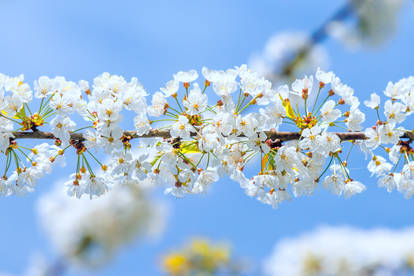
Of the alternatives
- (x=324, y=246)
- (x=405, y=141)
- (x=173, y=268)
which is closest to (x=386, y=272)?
(x=324, y=246)

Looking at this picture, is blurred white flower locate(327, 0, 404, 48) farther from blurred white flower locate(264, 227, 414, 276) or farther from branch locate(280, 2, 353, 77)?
blurred white flower locate(264, 227, 414, 276)

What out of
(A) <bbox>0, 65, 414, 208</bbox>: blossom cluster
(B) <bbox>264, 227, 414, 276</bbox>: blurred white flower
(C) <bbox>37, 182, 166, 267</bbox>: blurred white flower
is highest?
(C) <bbox>37, 182, 166, 267</bbox>: blurred white flower

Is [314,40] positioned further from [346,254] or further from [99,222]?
[99,222]

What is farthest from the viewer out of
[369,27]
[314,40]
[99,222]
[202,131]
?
[99,222]

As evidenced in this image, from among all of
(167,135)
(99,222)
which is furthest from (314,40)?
(99,222)

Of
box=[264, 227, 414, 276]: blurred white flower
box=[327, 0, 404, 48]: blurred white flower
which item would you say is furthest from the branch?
box=[264, 227, 414, 276]: blurred white flower

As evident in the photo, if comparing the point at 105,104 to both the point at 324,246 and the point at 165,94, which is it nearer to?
the point at 165,94
